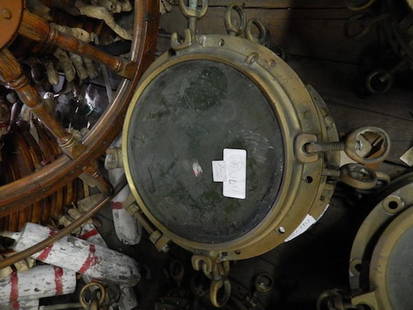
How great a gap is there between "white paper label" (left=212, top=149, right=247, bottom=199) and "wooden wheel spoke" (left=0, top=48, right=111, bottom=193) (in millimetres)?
564

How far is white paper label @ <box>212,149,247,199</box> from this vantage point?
935 mm

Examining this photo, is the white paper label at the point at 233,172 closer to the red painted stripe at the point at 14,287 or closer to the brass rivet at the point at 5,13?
the brass rivet at the point at 5,13

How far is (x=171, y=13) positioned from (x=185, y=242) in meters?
1.20

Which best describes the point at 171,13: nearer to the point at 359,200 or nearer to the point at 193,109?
the point at 193,109

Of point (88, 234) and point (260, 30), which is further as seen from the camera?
point (88, 234)

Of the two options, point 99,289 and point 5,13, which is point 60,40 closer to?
point 5,13

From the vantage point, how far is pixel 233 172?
37.1 inches

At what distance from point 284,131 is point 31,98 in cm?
76

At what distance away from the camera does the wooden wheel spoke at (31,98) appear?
1045 millimetres

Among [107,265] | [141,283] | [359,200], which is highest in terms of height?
[359,200]

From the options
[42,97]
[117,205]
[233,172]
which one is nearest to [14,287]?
[117,205]

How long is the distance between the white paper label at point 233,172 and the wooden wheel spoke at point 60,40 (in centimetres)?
58

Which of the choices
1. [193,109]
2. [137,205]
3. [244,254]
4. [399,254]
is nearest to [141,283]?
[137,205]

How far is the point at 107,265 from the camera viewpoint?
1.73 m
